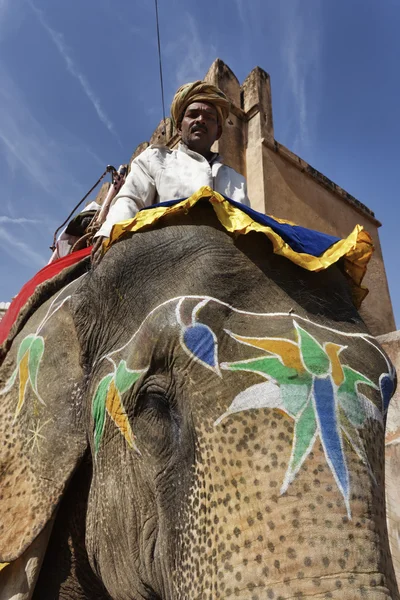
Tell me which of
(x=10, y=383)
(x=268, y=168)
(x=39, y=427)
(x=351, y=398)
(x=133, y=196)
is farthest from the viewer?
(x=268, y=168)

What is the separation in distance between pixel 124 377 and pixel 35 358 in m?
0.55

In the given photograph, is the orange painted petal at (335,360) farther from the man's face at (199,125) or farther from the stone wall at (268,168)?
the stone wall at (268,168)

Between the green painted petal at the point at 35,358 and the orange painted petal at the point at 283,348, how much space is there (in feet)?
2.80

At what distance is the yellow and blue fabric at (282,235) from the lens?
162 centimetres

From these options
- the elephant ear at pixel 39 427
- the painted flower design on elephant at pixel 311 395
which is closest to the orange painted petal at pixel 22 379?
the elephant ear at pixel 39 427

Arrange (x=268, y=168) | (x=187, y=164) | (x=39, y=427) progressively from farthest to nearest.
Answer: (x=268, y=168) < (x=187, y=164) < (x=39, y=427)

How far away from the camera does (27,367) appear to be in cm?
197

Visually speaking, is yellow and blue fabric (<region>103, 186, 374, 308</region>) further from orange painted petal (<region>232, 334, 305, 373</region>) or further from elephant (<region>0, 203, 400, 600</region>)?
orange painted petal (<region>232, 334, 305, 373</region>)

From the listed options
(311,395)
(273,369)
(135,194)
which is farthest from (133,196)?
(311,395)

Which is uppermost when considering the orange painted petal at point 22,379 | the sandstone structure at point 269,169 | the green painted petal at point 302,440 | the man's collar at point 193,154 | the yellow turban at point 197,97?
the sandstone structure at point 269,169

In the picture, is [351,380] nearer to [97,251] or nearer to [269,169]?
[97,251]

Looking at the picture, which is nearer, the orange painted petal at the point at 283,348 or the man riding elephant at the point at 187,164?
the orange painted petal at the point at 283,348

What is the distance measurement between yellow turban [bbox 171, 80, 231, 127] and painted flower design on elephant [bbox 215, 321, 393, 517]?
139cm

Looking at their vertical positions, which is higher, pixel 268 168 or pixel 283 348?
pixel 268 168
